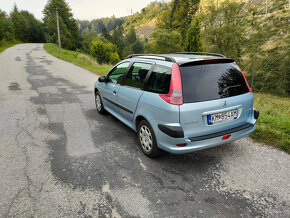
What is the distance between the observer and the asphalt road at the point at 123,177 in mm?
2355

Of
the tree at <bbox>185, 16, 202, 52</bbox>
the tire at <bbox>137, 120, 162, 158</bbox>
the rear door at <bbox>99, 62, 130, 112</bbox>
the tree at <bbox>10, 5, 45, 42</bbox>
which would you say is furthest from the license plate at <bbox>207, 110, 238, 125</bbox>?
the tree at <bbox>10, 5, 45, 42</bbox>

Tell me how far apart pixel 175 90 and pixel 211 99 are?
555mm

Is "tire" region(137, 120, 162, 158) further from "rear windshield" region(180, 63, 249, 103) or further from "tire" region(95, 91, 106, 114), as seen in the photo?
"tire" region(95, 91, 106, 114)

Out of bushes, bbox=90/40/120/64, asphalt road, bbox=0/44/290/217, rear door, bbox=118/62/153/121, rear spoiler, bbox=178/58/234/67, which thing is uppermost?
bushes, bbox=90/40/120/64

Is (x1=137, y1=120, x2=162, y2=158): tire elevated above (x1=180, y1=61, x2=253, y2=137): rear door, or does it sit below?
below

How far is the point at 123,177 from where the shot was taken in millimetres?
2924

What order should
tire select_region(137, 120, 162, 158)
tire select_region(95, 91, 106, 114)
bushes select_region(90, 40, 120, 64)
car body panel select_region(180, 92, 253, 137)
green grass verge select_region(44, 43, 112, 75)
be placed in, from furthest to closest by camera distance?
bushes select_region(90, 40, 120, 64), green grass verge select_region(44, 43, 112, 75), tire select_region(95, 91, 106, 114), tire select_region(137, 120, 162, 158), car body panel select_region(180, 92, 253, 137)

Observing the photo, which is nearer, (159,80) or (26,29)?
(159,80)

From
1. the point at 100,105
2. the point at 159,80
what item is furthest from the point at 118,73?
the point at 159,80

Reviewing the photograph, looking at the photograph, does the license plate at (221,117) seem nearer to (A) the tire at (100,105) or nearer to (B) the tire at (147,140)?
(B) the tire at (147,140)

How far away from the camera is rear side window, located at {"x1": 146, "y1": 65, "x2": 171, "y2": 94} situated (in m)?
2.99

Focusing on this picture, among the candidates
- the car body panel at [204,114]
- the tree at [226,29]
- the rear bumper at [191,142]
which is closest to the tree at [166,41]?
the tree at [226,29]

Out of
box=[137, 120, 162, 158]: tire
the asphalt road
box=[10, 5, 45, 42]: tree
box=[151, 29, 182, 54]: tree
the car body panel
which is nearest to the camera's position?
the asphalt road

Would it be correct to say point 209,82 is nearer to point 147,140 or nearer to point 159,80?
point 159,80
